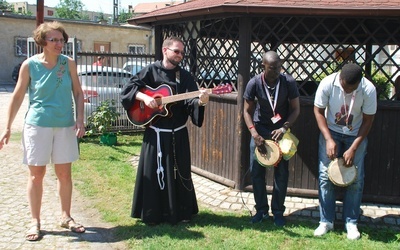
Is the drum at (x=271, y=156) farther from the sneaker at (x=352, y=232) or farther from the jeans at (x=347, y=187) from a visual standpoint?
the sneaker at (x=352, y=232)

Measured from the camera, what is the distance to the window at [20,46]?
89.5 feet

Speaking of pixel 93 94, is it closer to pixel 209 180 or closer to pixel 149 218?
pixel 209 180

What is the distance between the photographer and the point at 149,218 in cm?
476

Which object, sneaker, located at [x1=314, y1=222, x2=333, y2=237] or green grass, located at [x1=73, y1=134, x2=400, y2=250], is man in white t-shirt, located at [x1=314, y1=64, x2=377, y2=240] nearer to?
sneaker, located at [x1=314, y1=222, x2=333, y2=237]

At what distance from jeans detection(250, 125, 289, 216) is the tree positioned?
71.5 meters

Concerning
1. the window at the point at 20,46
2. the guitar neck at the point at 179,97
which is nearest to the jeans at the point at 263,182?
the guitar neck at the point at 179,97

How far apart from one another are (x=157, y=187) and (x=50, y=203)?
1727 mm

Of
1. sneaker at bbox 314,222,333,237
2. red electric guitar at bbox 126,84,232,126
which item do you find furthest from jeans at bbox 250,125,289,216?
red electric guitar at bbox 126,84,232,126

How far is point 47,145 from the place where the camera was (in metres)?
4.36

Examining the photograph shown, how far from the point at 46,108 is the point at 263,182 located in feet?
7.87

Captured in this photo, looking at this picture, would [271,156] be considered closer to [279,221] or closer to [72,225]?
[279,221]

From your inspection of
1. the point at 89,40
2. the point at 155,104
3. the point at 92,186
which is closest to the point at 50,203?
the point at 92,186

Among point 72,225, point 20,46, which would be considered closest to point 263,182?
point 72,225

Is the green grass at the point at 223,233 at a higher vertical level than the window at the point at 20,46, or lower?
lower
